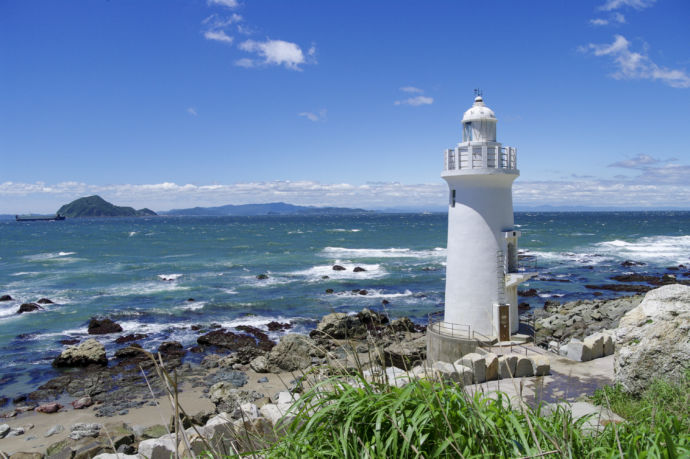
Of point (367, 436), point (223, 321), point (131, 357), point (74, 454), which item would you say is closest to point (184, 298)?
point (223, 321)

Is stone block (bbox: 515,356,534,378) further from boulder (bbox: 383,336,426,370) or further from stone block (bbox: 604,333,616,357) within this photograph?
stone block (bbox: 604,333,616,357)

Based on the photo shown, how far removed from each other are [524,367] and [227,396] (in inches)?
331

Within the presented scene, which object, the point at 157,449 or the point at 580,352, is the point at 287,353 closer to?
the point at 580,352

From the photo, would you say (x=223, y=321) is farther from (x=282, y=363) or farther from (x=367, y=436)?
(x=367, y=436)

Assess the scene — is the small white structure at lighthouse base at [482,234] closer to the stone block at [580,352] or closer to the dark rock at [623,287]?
the stone block at [580,352]

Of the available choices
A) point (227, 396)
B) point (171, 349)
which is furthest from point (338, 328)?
point (227, 396)

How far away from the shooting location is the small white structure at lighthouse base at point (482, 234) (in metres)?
11.3

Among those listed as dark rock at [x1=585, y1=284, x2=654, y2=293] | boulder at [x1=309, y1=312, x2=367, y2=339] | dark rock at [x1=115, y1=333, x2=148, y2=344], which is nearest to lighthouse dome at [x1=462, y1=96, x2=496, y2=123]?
boulder at [x1=309, y1=312, x2=367, y2=339]

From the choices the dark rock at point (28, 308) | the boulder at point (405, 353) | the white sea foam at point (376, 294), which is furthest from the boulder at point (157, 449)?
the dark rock at point (28, 308)

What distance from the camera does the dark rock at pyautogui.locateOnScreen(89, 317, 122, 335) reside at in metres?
22.2

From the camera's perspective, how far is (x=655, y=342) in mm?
7250

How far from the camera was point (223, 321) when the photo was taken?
24344 mm

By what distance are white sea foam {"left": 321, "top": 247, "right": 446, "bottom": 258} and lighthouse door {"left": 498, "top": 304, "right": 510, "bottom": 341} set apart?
3724 centimetres

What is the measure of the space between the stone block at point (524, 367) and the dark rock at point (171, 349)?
14.4m
